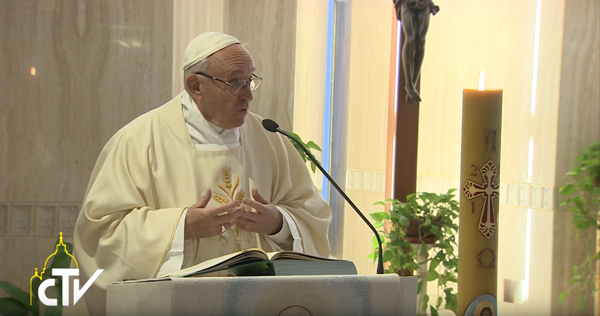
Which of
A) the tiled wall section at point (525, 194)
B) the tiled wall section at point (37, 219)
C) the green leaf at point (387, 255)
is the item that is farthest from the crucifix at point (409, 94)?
the tiled wall section at point (37, 219)

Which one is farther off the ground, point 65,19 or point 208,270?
point 65,19

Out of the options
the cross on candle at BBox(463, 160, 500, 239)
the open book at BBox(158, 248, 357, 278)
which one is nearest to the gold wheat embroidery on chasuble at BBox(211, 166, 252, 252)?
the open book at BBox(158, 248, 357, 278)

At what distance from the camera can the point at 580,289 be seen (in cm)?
497

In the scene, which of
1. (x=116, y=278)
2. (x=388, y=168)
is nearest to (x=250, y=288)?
(x=116, y=278)

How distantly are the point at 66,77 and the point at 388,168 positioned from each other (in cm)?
216

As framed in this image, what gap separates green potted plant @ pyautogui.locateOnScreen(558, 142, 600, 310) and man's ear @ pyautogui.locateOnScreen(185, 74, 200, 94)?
3.10 metres

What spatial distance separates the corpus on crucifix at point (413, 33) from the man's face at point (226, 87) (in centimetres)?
175

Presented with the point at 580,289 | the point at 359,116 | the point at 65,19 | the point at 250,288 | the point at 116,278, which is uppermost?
the point at 65,19

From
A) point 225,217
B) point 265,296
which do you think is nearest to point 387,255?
point 225,217

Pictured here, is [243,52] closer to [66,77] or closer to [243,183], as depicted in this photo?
[243,183]

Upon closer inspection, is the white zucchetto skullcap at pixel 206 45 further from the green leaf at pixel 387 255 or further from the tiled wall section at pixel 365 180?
the tiled wall section at pixel 365 180

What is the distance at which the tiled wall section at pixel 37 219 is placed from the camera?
3957 mm

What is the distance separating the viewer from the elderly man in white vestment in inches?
98.3

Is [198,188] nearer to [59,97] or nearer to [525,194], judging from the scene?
[59,97]
